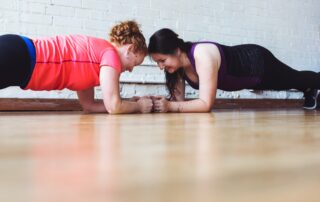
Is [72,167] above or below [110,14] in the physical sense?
below

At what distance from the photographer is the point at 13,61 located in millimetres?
1463

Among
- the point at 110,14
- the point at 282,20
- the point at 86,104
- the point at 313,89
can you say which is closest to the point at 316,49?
the point at 282,20

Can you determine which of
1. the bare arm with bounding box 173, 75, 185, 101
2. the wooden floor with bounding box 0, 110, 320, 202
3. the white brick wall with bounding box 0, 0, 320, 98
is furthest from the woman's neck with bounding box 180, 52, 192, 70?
the wooden floor with bounding box 0, 110, 320, 202

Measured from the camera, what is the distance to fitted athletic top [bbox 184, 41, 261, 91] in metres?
1.95

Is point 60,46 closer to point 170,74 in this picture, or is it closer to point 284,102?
point 170,74

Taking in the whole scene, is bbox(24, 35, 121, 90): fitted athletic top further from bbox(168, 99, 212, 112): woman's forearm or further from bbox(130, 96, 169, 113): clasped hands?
bbox(168, 99, 212, 112): woman's forearm

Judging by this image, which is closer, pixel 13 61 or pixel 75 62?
pixel 13 61

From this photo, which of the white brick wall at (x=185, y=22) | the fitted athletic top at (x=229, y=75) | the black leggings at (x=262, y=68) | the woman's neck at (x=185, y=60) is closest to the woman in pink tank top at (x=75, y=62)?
the woman's neck at (x=185, y=60)

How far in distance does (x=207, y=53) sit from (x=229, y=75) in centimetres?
21

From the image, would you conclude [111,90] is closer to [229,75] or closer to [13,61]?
[13,61]

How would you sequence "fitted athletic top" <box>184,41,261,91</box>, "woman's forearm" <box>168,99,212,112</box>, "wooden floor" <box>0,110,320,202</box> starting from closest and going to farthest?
"wooden floor" <box>0,110,320,202</box> → "woman's forearm" <box>168,99,212,112</box> → "fitted athletic top" <box>184,41,261,91</box>

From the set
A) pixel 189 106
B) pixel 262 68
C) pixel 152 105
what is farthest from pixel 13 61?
pixel 262 68

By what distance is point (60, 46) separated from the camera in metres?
1.61

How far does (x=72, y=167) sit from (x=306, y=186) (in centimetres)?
18
